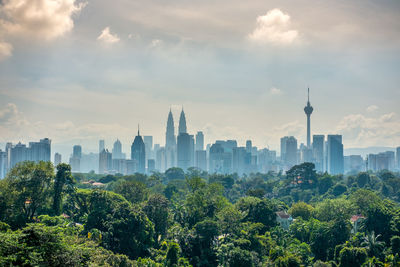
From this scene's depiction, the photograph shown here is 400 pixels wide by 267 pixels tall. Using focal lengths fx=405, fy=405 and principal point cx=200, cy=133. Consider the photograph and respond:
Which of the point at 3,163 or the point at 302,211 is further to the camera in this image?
the point at 3,163

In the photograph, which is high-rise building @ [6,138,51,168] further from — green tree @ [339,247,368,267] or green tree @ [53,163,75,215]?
green tree @ [339,247,368,267]

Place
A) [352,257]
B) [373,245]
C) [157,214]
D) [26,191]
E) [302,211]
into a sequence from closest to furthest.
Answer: [352,257]
[373,245]
[26,191]
[157,214]
[302,211]

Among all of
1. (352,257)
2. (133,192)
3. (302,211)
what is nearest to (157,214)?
(133,192)

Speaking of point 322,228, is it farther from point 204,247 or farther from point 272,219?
point 204,247

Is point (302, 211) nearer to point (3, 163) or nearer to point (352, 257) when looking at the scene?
point (352, 257)

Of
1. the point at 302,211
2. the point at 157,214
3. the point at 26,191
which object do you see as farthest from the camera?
the point at 302,211

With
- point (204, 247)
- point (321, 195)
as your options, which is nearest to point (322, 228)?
point (204, 247)

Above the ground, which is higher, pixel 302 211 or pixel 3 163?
pixel 3 163

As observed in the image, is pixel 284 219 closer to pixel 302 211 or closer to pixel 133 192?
pixel 302 211

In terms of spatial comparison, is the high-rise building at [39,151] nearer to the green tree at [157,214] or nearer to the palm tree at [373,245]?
the green tree at [157,214]

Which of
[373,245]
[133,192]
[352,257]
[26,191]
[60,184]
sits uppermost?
[60,184]

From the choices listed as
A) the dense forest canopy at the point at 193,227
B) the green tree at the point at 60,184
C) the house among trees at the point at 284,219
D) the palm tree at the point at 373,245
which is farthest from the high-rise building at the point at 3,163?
the palm tree at the point at 373,245
